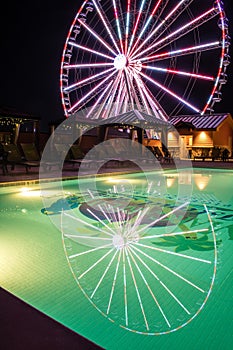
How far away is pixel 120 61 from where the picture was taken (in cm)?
1474

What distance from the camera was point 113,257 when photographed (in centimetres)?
304

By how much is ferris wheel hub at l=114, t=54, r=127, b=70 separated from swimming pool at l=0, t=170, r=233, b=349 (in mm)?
10534

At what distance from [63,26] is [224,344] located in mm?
A: 23905

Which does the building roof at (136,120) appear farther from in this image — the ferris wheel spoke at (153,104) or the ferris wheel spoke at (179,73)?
the ferris wheel spoke at (179,73)

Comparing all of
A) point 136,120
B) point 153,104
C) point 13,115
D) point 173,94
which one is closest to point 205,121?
point 153,104

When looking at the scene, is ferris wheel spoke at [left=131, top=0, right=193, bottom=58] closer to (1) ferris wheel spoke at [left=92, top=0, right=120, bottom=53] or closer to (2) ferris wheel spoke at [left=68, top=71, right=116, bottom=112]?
(1) ferris wheel spoke at [left=92, top=0, right=120, bottom=53]

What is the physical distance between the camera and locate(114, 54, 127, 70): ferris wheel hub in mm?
14625

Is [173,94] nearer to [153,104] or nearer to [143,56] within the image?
[153,104]

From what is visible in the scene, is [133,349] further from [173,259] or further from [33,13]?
[33,13]

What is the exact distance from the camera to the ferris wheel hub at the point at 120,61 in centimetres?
1462

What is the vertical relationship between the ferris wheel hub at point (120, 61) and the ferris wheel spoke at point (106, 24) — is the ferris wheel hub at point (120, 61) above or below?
below

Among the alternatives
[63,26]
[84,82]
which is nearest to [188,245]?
[84,82]

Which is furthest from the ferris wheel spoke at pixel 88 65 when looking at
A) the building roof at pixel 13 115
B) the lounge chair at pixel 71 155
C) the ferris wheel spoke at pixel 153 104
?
the lounge chair at pixel 71 155

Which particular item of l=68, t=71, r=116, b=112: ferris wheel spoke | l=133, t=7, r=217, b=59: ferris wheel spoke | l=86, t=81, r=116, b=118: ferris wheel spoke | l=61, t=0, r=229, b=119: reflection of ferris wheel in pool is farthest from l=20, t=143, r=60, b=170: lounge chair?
l=133, t=7, r=217, b=59: ferris wheel spoke
